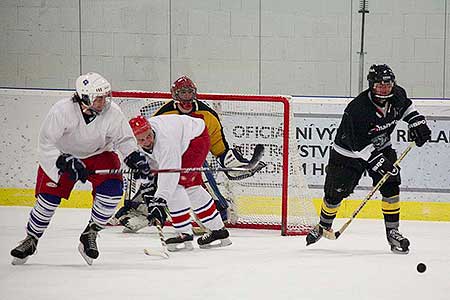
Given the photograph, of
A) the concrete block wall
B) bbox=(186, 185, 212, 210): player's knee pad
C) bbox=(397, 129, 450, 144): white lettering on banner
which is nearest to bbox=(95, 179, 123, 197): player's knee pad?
bbox=(186, 185, 212, 210): player's knee pad

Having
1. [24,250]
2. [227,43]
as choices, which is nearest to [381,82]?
[24,250]

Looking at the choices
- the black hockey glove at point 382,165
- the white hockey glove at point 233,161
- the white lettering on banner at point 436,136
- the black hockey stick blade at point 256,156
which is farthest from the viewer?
the white lettering on banner at point 436,136

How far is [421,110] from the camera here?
23.0 ft

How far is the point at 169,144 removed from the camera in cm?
561

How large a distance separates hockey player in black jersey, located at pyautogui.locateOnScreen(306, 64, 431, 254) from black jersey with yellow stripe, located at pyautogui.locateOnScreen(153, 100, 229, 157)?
2.61 feet

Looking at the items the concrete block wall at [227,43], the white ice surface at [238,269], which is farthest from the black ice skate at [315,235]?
the concrete block wall at [227,43]

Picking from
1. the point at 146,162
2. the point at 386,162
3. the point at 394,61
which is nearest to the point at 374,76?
the point at 386,162

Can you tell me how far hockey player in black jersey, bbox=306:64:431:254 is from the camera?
567cm

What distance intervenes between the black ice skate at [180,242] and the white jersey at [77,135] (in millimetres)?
645

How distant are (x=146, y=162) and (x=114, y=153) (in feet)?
0.58

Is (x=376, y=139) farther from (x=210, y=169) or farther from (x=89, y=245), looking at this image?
(x=89, y=245)

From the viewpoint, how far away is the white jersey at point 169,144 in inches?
217

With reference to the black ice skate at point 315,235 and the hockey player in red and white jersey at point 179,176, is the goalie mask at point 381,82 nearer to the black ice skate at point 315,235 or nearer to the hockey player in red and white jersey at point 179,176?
the black ice skate at point 315,235

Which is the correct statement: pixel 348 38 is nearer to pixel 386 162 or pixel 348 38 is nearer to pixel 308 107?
pixel 308 107
